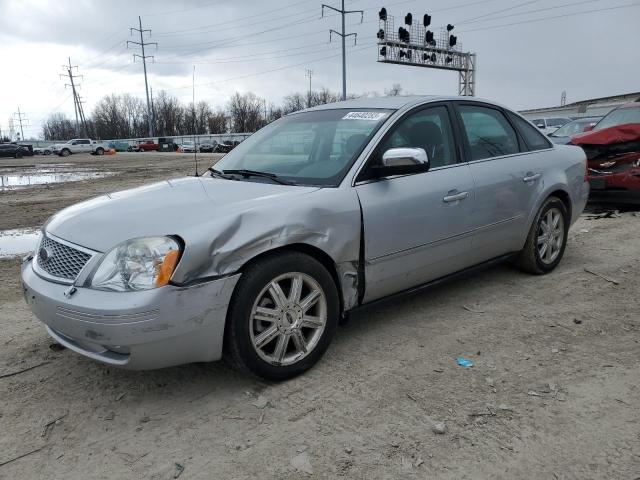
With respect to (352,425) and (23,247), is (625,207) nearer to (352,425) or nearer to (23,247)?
(352,425)

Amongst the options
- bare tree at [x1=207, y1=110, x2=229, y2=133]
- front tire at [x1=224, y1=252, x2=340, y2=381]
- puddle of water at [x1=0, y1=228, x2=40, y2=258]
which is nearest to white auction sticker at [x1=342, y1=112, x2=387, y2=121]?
front tire at [x1=224, y1=252, x2=340, y2=381]

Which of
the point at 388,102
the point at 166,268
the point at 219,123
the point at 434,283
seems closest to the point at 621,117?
the point at 388,102

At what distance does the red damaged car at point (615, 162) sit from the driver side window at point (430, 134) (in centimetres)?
503

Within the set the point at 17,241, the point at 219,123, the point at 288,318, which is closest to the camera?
the point at 288,318

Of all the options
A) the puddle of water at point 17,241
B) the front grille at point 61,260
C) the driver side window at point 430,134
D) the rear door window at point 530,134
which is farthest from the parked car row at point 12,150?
the driver side window at point 430,134

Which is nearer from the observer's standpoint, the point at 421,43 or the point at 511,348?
the point at 511,348

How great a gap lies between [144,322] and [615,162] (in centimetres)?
769

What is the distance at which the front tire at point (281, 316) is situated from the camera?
280cm

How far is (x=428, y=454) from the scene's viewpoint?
7.88ft

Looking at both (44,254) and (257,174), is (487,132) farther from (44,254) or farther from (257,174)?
(44,254)

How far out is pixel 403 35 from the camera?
40.3 m

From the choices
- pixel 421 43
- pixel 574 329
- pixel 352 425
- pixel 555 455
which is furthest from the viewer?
pixel 421 43

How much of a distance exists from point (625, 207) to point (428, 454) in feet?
24.8

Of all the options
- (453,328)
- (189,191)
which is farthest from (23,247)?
(453,328)
